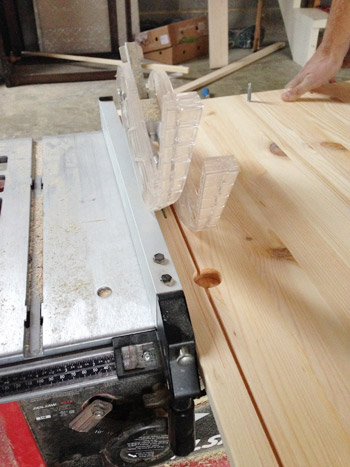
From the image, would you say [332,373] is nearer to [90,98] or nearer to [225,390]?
[225,390]

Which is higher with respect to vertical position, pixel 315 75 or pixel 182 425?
pixel 315 75

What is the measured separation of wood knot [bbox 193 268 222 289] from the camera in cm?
73

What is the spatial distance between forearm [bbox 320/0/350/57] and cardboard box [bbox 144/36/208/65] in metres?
2.86

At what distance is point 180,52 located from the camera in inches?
163

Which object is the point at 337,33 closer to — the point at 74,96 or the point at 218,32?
the point at 74,96

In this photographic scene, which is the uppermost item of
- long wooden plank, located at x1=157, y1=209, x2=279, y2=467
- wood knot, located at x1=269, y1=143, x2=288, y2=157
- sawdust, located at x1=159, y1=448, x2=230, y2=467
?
wood knot, located at x1=269, y1=143, x2=288, y2=157

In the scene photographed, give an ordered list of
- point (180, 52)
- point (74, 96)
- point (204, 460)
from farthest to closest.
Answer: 1. point (180, 52)
2. point (74, 96)
3. point (204, 460)

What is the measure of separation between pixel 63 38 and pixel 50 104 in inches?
44.8

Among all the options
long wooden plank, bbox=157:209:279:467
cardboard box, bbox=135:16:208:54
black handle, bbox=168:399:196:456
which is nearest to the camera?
long wooden plank, bbox=157:209:279:467

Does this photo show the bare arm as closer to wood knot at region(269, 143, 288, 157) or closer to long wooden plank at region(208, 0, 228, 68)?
wood knot at region(269, 143, 288, 157)

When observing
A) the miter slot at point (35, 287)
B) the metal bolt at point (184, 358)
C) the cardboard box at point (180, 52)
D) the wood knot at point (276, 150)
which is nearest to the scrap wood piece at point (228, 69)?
the cardboard box at point (180, 52)

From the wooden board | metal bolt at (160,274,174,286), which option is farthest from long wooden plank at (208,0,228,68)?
metal bolt at (160,274,174,286)

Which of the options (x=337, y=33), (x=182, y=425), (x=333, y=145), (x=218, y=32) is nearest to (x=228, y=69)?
(x=218, y=32)

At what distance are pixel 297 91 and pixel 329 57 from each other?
0.21 metres
